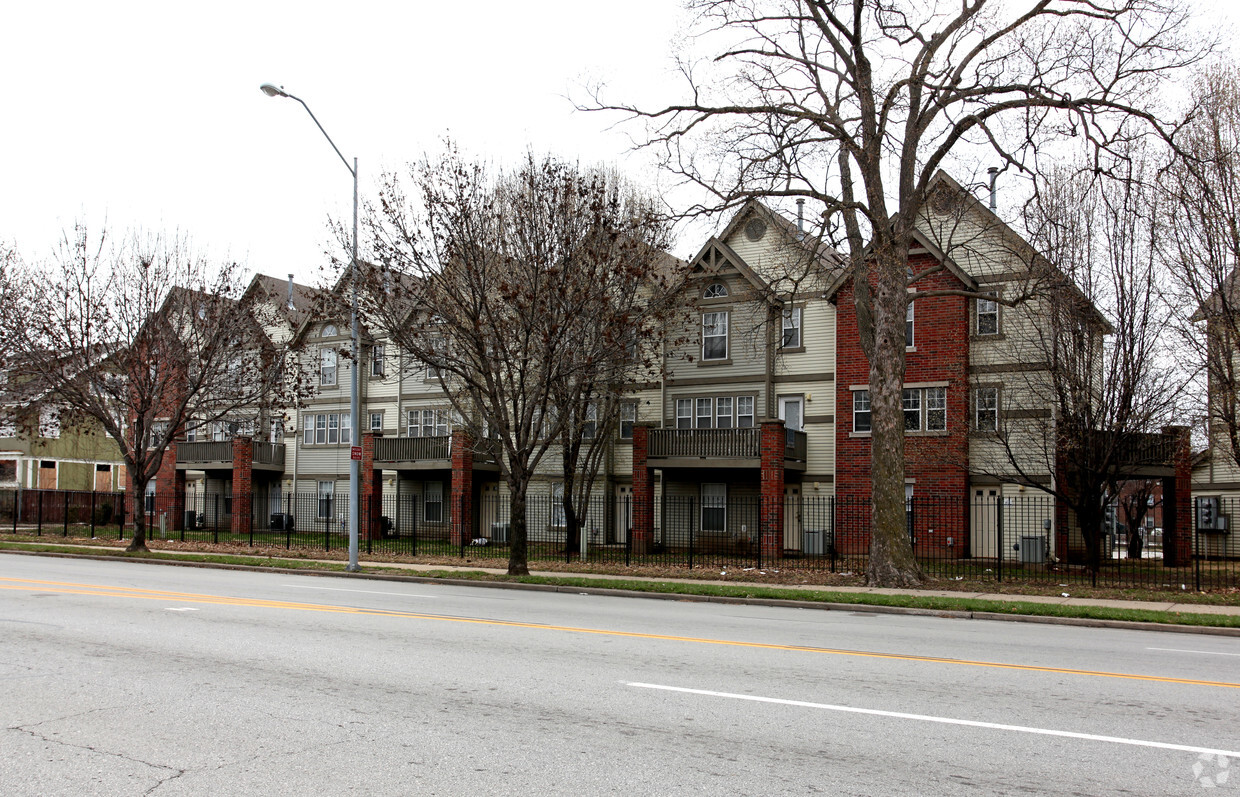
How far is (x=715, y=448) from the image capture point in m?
31.3

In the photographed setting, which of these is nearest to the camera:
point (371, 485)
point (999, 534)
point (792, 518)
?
point (999, 534)

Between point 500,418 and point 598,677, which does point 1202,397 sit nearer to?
point 500,418

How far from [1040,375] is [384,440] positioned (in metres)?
24.3

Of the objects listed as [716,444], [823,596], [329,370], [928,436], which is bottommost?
[823,596]

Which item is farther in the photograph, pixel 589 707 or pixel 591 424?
pixel 591 424

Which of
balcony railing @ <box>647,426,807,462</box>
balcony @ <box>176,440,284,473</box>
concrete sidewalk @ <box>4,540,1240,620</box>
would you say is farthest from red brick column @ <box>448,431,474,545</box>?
balcony @ <box>176,440,284,473</box>

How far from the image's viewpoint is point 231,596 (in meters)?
16.2

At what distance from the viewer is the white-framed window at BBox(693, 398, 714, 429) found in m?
33.9

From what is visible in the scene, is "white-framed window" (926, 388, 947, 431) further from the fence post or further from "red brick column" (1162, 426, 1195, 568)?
"red brick column" (1162, 426, 1195, 568)

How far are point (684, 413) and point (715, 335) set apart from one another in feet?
9.76

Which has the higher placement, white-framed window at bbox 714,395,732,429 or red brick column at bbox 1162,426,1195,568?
white-framed window at bbox 714,395,732,429

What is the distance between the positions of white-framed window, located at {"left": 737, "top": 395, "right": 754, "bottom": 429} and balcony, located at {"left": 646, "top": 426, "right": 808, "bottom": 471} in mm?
2042

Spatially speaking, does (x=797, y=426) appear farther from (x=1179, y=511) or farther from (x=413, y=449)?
(x=413, y=449)

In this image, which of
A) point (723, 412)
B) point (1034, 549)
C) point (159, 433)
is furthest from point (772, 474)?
point (159, 433)
